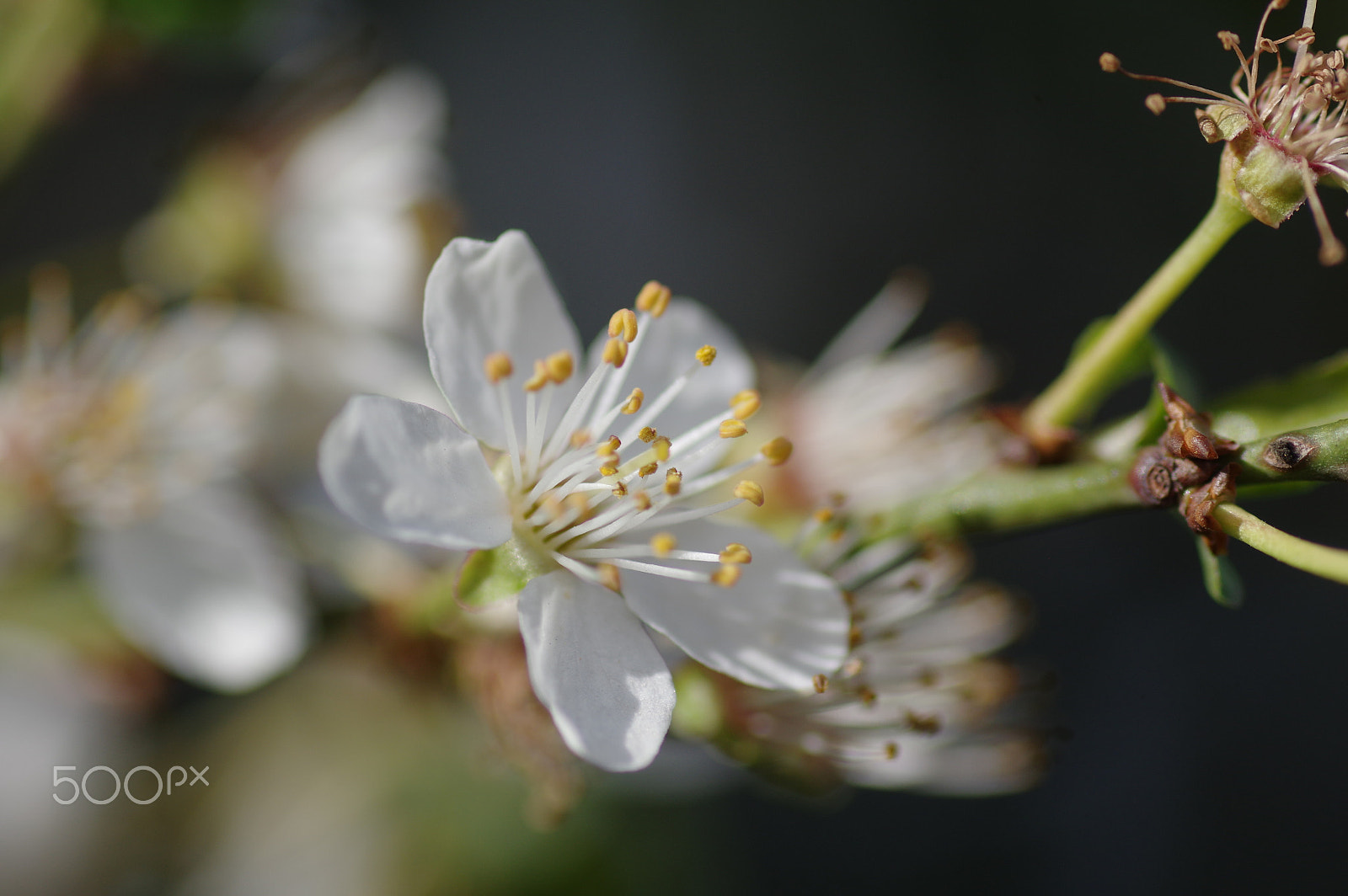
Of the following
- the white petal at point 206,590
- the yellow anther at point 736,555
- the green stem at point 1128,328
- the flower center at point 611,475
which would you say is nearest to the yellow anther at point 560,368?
the flower center at point 611,475

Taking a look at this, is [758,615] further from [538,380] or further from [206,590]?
[206,590]

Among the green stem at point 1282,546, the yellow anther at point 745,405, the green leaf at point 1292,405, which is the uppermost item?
the green leaf at point 1292,405

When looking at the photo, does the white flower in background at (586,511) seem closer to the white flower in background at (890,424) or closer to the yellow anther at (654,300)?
the yellow anther at (654,300)

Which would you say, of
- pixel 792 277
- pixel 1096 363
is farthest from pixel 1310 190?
pixel 792 277

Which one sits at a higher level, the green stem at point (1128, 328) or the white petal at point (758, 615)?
the green stem at point (1128, 328)

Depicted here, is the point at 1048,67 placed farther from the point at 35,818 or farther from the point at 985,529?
the point at 35,818

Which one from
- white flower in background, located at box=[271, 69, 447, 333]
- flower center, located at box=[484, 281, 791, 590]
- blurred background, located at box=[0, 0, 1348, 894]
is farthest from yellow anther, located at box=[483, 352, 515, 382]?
white flower in background, located at box=[271, 69, 447, 333]

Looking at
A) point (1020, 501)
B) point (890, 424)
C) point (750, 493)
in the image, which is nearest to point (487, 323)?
point (750, 493)

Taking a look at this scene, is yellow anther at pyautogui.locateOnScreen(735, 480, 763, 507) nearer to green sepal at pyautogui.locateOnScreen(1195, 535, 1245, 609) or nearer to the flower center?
the flower center
